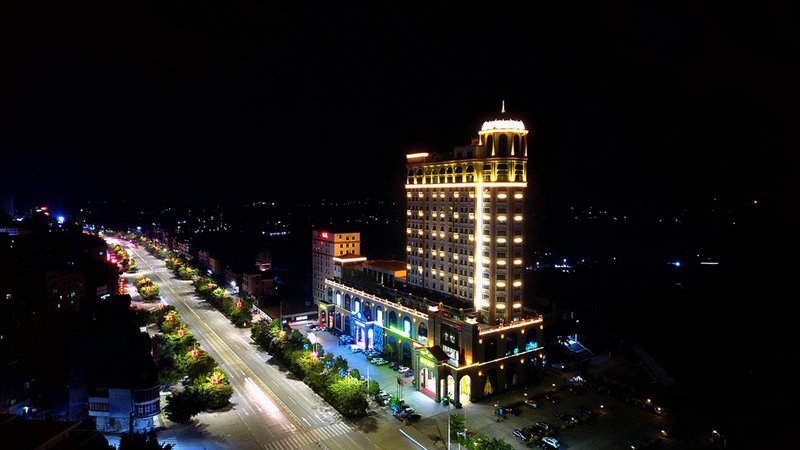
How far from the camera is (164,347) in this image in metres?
86.6

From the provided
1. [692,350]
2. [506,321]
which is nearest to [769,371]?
[692,350]

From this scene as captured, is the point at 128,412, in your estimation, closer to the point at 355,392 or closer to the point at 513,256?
the point at 355,392

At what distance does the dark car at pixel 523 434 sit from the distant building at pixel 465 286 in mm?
11396

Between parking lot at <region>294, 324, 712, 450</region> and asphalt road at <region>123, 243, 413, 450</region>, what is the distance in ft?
26.5

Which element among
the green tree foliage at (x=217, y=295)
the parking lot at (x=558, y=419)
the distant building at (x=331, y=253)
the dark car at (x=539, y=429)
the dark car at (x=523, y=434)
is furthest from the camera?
the green tree foliage at (x=217, y=295)

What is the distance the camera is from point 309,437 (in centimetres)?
5841

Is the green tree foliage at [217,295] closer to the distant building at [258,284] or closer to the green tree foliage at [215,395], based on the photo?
the distant building at [258,284]

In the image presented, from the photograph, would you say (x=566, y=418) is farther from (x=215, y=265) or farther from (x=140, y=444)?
(x=215, y=265)

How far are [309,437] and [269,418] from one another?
8268 mm

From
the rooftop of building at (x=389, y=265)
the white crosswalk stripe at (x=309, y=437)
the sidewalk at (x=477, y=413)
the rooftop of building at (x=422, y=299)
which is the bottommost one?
the sidewalk at (x=477, y=413)

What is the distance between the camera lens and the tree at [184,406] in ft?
197

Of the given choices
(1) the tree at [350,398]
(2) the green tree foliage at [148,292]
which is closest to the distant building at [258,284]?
(2) the green tree foliage at [148,292]

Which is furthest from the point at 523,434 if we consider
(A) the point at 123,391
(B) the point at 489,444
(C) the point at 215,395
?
(A) the point at 123,391

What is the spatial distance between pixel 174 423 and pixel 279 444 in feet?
52.3
